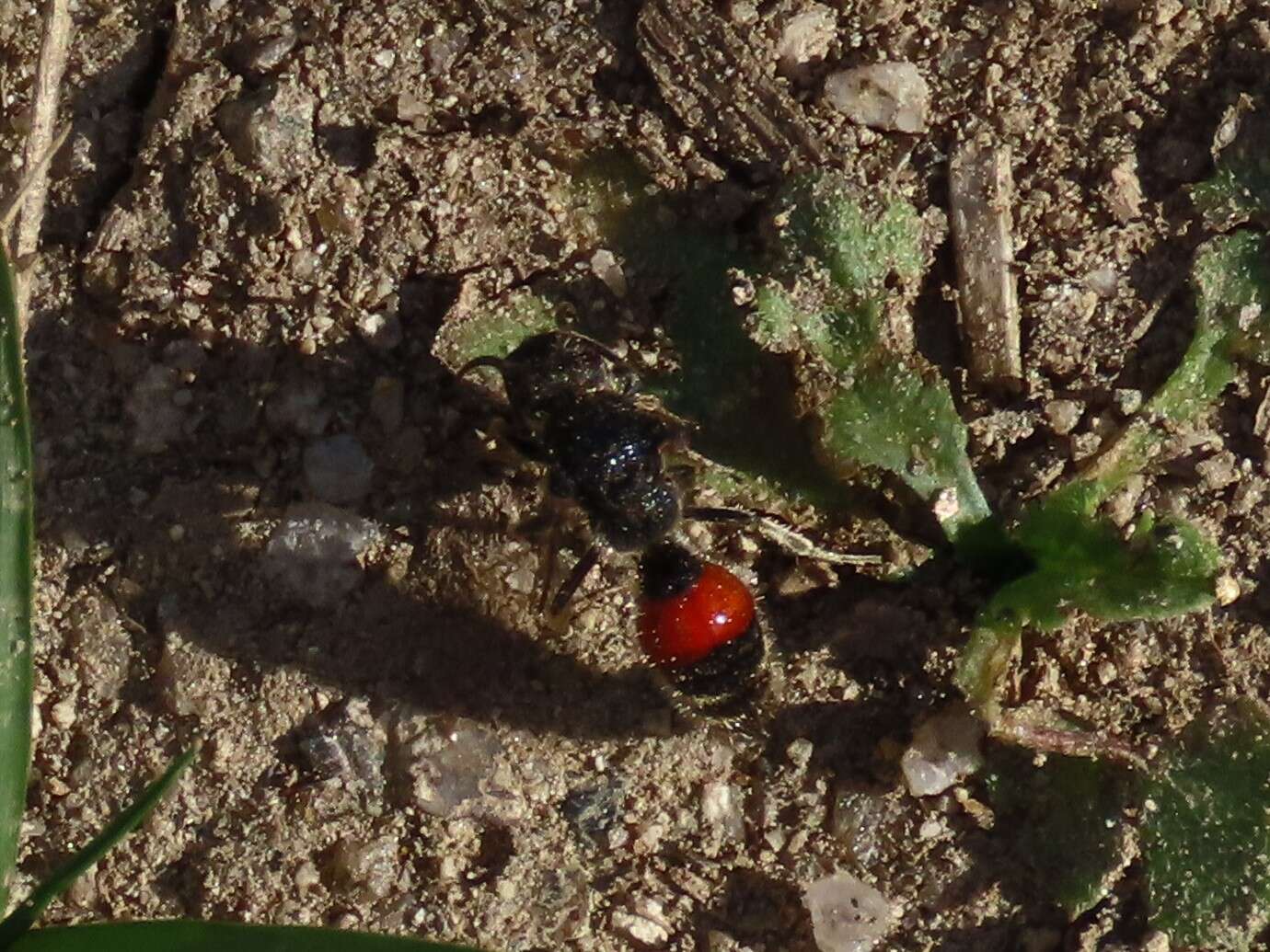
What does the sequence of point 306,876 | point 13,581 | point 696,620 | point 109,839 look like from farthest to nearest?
point 306,876 → point 696,620 → point 13,581 → point 109,839

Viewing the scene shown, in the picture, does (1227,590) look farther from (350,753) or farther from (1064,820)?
(350,753)

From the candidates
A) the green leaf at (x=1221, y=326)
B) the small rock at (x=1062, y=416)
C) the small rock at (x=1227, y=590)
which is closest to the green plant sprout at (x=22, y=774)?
the small rock at (x=1062, y=416)

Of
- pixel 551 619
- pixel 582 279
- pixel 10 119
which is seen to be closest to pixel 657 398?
pixel 582 279

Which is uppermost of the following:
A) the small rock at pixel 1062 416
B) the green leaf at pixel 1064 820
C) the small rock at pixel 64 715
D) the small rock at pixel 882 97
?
the small rock at pixel 882 97

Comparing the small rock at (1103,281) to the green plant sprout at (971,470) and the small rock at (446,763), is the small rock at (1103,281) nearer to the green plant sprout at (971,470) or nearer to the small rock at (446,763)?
the green plant sprout at (971,470)

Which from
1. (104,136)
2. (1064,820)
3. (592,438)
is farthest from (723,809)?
(104,136)

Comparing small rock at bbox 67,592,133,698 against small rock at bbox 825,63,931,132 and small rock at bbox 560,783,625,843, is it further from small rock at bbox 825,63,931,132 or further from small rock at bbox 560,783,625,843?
small rock at bbox 825,63,931,132
